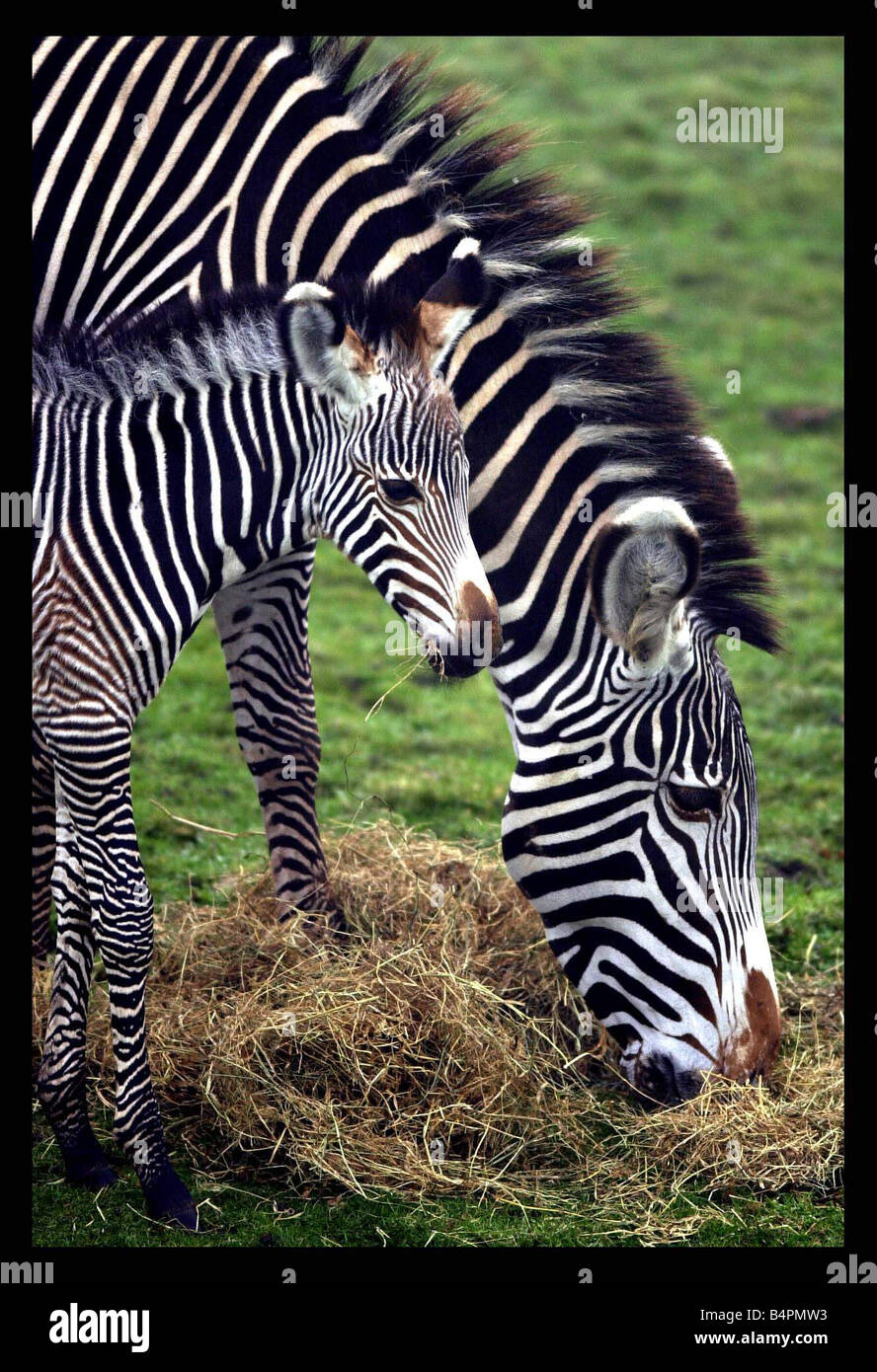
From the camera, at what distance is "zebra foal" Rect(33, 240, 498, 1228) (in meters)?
5.54

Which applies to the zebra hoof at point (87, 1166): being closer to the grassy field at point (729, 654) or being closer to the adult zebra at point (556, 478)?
the grassy field at point (729, 654)

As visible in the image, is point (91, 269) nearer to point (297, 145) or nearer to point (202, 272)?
point (202, 272)

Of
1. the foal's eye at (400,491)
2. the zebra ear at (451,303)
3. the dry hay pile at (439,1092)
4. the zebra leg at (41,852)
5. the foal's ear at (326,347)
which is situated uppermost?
the zebra ear at (451,303)

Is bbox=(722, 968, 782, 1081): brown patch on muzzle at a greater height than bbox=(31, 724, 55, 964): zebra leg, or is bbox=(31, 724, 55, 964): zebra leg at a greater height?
bbox=(31, 724, 55, 964): zebra leg

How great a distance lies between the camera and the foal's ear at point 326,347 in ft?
17.9

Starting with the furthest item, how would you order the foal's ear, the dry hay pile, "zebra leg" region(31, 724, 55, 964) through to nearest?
"zebra leg" region(31, 724, 55, 964), the dry hay pile, the foal's ear

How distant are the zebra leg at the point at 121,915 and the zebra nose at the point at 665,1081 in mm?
1971

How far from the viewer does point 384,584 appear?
572cm

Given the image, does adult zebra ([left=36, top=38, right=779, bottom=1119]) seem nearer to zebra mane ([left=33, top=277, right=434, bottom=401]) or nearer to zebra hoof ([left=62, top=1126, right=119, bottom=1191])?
zebra mane ([left=33, top=277, right=434, bottom=401])

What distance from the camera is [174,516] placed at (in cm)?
573

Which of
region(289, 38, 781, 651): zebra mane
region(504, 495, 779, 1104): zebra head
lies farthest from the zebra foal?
region(504, 495, 779, 1104): zebra head

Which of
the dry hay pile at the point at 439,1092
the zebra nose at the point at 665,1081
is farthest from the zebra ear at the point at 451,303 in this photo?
the zebra nose at the point at 665,1081

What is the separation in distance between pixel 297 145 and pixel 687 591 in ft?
9.53
